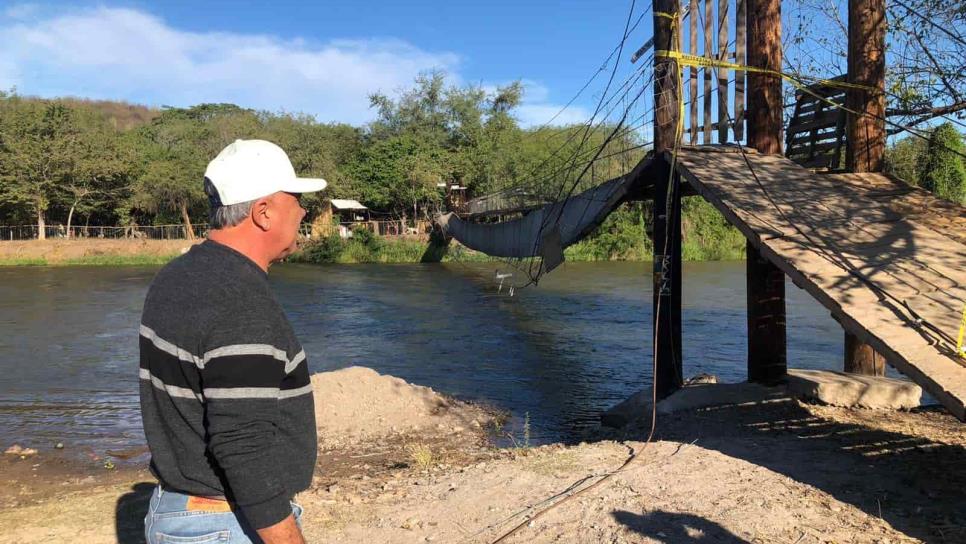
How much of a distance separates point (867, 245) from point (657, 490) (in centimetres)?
204

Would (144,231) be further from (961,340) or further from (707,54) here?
(961,340)

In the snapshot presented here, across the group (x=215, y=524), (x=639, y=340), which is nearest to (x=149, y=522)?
(x=215, y=524)

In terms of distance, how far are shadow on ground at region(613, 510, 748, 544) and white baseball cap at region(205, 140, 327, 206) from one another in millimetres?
2217

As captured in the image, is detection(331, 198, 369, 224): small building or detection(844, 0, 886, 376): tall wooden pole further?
detection(331, 198, 369, 224): small building

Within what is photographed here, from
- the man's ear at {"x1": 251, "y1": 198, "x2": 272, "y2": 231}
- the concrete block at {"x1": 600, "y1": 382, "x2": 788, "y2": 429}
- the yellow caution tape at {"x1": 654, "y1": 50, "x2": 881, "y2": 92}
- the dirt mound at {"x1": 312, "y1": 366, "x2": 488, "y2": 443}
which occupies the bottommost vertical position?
the dirt mound at {"x1": 312, "y1": 366, "x2": 488, "y2": 443}

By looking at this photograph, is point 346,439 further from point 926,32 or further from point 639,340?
point 639,340

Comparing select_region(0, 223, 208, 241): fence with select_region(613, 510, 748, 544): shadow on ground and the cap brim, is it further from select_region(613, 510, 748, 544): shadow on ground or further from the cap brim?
the cap brim

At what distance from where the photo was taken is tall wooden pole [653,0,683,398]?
5.50 meters

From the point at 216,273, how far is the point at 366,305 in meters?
15.4

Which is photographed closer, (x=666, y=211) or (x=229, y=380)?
(x=229, y=380)

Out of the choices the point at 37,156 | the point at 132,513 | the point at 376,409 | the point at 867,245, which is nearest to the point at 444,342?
A: the point at 376,409

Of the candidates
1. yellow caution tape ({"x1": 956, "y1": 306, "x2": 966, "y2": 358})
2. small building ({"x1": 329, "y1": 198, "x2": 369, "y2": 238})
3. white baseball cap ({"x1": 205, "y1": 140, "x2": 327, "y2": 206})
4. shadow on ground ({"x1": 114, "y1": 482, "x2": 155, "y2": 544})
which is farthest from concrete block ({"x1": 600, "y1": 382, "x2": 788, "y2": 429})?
small building ({"x1": 329, "y1": 198, "x2": 369, "y2": 238})

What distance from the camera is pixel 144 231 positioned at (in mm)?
36375

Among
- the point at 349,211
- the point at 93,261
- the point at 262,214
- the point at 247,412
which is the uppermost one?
the point at 349,211
